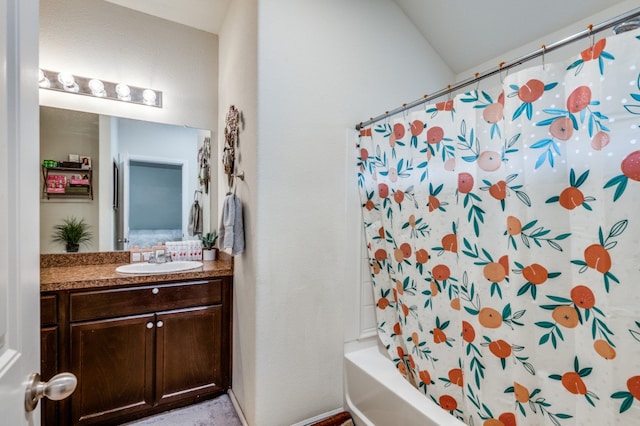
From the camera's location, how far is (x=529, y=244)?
42.9 inches

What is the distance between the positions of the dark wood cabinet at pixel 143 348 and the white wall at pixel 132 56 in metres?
1.39

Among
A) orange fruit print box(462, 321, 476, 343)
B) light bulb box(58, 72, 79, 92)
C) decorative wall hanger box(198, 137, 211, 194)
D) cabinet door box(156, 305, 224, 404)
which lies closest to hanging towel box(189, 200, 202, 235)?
decorative wall hanger box(198, 137, 211, 194)

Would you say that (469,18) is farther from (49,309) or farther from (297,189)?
(49,309)

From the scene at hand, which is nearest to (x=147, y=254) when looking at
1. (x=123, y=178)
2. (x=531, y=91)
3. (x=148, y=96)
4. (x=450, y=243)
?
(x=123, y=178)

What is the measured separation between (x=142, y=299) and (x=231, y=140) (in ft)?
3.86

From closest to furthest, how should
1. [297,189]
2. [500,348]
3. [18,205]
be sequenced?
[18,205] → [500,348] → [297,189]

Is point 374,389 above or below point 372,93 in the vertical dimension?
below

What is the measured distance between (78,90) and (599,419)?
10.7 ft

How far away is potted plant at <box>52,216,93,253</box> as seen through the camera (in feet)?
6.61

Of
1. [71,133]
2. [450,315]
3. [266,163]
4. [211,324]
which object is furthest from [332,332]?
[71,133]

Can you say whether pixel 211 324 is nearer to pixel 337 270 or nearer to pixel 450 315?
pixel 337 270

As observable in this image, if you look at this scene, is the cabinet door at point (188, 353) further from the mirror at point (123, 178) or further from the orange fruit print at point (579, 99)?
the orange fruit print at point (579, 99)

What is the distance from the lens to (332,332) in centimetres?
180

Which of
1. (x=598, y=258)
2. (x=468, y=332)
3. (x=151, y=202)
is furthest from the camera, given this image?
(x=151, y=202)
